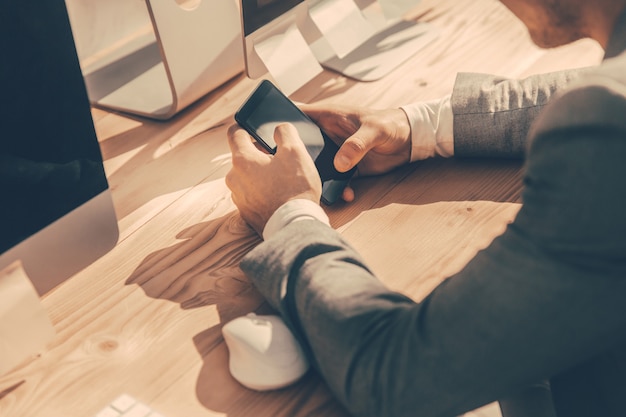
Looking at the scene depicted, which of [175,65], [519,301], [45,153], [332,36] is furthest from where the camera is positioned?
[332,36]

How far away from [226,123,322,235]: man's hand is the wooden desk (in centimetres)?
4

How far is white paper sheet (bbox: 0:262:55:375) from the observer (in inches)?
26.7

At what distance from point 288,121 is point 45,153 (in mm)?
347

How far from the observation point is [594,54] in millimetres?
1170

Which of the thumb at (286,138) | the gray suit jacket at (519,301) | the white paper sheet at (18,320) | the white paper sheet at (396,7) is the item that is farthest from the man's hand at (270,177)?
the white paper sheet at (396,7)

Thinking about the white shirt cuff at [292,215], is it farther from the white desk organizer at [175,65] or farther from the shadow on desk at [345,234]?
the white desk organizer at [175,65]

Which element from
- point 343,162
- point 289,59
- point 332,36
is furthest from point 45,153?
point 332,36

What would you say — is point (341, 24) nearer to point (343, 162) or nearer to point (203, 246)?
point (343, 162)

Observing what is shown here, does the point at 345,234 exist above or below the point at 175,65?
below

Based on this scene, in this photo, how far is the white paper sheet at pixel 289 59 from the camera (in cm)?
107

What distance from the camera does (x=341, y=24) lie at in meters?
1.21

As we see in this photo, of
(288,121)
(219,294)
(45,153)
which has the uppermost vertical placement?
(45,153)

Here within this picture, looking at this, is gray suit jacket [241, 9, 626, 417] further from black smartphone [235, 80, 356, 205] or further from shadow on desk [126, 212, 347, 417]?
black smartphone [235, 80, 356, 205]

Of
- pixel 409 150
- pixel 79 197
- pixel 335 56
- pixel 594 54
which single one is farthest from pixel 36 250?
pixel 594 54
